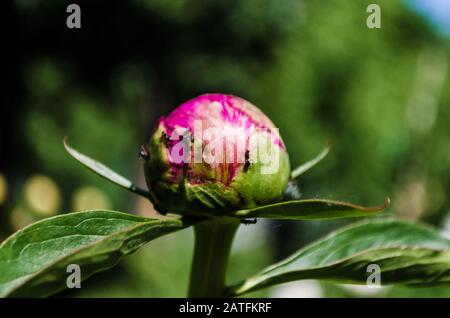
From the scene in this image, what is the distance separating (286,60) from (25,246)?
25.6 feet

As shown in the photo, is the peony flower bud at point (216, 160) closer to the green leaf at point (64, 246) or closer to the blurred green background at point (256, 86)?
the green leaf at point (64, 246)

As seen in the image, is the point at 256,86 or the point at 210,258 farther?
the point at 256,86

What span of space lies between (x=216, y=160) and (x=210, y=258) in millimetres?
115

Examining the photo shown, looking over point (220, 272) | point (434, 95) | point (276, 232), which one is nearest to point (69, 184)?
point (276, 232)

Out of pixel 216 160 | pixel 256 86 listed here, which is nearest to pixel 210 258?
pixel 216 160

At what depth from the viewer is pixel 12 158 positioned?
1038cm

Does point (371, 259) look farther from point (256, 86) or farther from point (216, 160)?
A: point (256, 86)

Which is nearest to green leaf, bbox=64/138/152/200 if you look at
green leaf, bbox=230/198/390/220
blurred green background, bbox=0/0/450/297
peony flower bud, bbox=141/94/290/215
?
peony flower bud, bbox=141/94/290/215

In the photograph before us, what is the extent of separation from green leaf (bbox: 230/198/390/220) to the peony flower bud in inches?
1.5

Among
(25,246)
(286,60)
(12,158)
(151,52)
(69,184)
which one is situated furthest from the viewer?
(12,158)

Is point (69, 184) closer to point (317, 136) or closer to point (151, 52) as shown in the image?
point (151, 52)

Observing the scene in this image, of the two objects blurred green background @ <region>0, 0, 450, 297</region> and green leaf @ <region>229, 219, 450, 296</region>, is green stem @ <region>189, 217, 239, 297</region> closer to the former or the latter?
green leaf @ <region>229, 219, 450, 296</region>

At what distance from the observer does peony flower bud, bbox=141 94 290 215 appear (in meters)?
0.59

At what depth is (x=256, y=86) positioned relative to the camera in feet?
27.7
